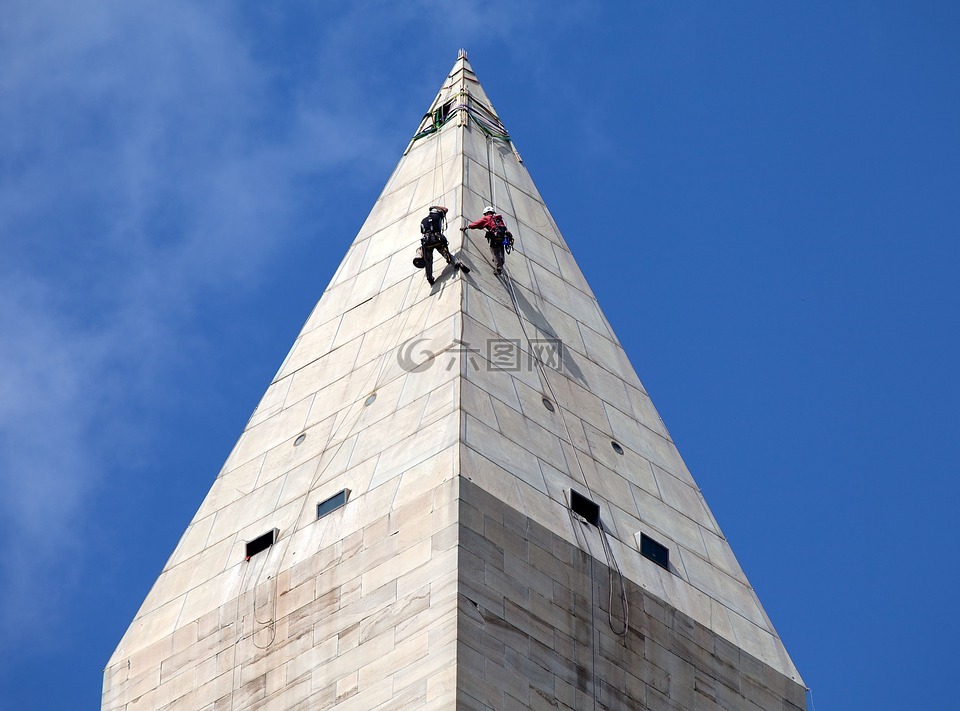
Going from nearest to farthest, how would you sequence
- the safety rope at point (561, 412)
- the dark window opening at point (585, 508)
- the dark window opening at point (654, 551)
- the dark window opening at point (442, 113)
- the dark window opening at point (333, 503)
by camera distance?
1. the safety rope at point (561, 412)
2. the dark window opening at point (333, 503)
3. the dark window opening at point (585, 508)
4. the dark window opening at point (654, 551)
5. the dark window opening at point (442, 113)

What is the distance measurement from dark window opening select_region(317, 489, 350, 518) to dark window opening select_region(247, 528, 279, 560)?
1.14 meters

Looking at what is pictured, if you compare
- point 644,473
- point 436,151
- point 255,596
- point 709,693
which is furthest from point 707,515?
point 436,151

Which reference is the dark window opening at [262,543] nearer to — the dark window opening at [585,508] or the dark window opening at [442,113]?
the dark window opening at [585,508]

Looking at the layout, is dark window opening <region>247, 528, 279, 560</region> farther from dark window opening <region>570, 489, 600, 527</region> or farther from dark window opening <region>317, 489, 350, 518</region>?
dark window opening <region>570, 489, 600, 527</region>

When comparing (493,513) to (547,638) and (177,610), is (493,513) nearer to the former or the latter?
(547,638)

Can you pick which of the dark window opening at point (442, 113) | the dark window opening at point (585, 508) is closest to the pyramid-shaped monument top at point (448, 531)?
the dark window opening at point (585, 508)

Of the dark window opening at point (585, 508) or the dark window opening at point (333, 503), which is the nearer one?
the dark window opening at point (333, 503)

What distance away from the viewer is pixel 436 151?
69.4 m

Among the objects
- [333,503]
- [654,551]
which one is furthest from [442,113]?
[654,551]

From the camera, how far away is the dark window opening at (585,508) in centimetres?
5388

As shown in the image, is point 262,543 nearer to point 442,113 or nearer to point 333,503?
point 333,503

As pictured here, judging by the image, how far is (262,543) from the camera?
5484cm

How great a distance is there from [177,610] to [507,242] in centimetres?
1164

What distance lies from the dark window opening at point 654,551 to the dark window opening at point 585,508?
120 cm
